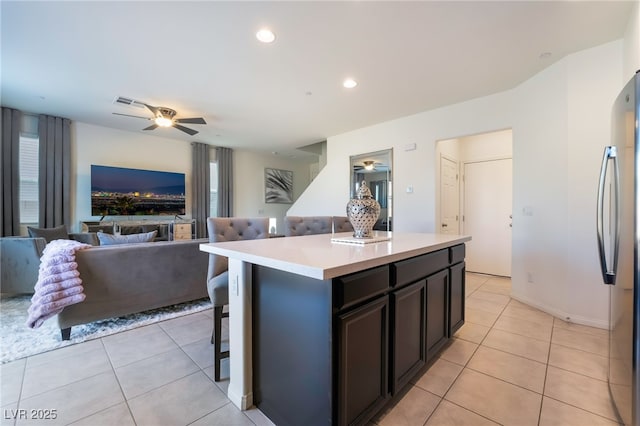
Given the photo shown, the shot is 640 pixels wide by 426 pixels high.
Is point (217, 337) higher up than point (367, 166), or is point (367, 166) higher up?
point (367, 166)

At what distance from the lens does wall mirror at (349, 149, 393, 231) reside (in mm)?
4746

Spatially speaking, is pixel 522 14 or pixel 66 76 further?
pixel 66 76

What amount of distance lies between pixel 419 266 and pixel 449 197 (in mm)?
3333

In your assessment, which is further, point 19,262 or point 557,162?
point 19,262

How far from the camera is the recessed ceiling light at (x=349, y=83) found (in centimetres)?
321

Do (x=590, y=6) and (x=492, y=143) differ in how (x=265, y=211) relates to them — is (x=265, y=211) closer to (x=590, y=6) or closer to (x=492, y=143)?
(x=492, y=143)

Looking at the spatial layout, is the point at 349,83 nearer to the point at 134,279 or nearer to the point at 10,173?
the point at 134,279

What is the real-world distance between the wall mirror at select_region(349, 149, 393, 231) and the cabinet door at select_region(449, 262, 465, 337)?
2.53m

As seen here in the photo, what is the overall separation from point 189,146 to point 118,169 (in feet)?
5.16

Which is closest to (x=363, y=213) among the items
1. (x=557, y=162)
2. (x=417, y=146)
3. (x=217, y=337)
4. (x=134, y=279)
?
(x=217, y=337)

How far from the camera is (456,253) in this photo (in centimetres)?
213

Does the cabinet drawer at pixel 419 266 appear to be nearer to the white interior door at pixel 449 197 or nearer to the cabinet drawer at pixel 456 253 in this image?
the cabinet drawer at pixel 456 253

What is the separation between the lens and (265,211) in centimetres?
Result: 789

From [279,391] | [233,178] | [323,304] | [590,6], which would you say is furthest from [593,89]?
[233,178]
